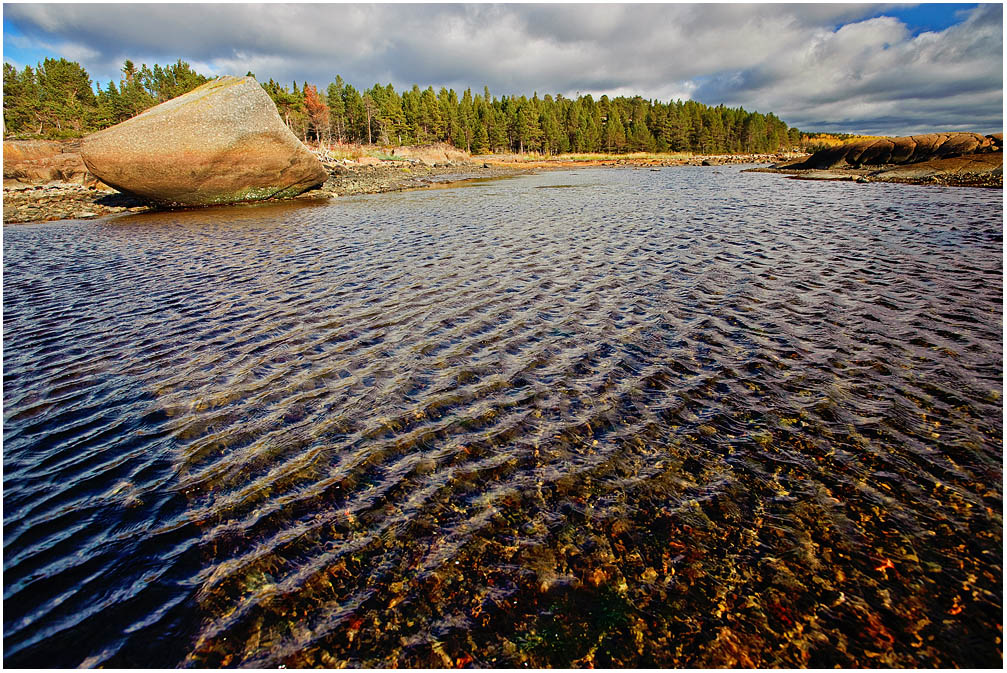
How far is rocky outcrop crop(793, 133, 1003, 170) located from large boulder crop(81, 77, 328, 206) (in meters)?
44.5

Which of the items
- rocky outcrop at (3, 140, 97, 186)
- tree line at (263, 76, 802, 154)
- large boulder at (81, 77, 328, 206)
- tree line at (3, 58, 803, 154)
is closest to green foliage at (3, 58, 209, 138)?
tree line at (3, 58, 803, 154)

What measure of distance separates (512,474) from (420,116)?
119 m

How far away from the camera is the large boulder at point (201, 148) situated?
867 inches

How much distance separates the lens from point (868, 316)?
26.8ft

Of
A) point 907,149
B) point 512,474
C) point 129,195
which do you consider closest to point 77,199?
point 129,195

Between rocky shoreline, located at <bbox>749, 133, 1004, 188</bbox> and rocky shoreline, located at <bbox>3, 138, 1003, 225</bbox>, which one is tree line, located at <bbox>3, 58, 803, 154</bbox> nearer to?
rocky shoreline, located at <bbox>3, 138, 1003, 225</bbox>

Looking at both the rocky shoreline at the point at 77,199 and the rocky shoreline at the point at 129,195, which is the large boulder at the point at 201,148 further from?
the rocky shoreline at the point at 129,195

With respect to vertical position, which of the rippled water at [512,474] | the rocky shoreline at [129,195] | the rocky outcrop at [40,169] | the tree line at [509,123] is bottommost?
the rippled water at [512,474]

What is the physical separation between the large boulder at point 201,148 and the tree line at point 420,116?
167ft

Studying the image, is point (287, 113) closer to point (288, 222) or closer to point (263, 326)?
point (288, 222)

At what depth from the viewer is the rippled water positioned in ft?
10.4

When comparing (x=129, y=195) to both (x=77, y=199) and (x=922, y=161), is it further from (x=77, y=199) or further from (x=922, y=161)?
(x=922, y=161)

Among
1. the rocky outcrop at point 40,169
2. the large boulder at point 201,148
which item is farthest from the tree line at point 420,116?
the large boulder at point 201,148

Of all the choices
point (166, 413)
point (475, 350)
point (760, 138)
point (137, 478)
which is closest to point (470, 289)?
point (475, 350)
